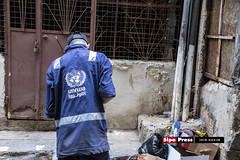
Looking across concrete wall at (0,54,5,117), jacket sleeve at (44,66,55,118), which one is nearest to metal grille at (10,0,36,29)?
concrete wall at (0,54,5,117)

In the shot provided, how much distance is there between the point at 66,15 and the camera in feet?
15.3

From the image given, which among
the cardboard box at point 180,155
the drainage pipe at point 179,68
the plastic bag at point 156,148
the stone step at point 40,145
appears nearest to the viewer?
the cardboard box at point 180,155

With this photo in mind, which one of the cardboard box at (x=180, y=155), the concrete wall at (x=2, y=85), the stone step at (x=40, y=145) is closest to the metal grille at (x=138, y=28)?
the stone step at (x=40, y=145)

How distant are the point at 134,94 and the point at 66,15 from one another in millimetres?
1795

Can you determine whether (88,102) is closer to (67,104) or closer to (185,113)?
(67,104)

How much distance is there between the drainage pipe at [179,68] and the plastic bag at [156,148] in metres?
1.04

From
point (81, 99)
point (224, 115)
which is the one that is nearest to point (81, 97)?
point (81, 99)

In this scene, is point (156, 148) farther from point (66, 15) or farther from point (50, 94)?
point (66, 15)

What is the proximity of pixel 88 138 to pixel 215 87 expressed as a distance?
7.33 feet

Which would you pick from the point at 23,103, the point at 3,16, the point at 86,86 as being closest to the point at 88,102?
the point at 86,86

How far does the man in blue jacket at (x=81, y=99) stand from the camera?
2.70 m

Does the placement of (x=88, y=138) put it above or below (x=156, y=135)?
above

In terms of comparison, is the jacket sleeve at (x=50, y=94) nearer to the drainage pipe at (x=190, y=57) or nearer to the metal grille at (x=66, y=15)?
the metal grille at (x=66, y=15)

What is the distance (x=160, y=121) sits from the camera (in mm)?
4621
